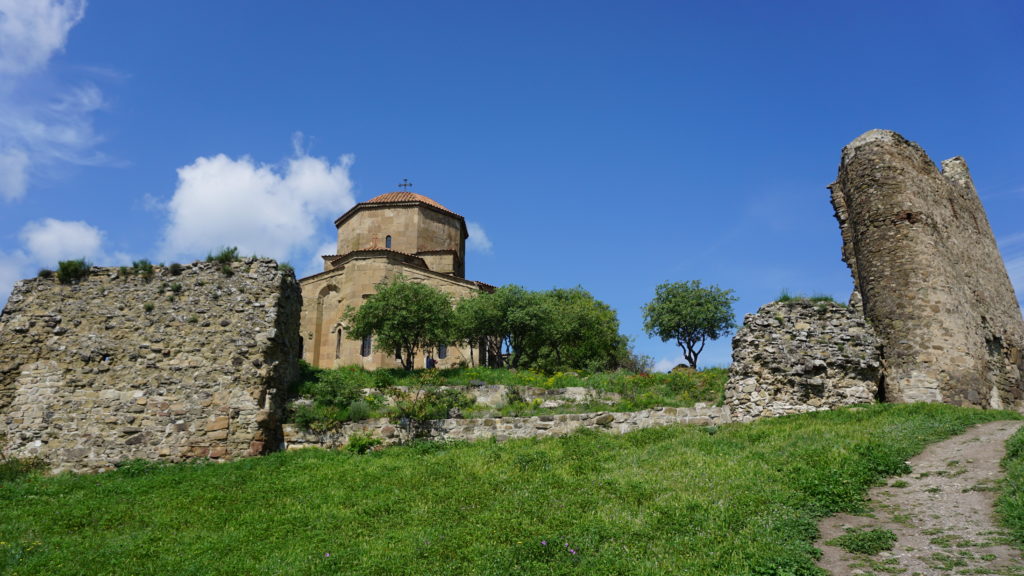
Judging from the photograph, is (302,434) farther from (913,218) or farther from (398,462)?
(913,218)

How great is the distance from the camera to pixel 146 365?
14.4 meters

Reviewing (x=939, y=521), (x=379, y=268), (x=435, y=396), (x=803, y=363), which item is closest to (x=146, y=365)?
(x=435, y=396)

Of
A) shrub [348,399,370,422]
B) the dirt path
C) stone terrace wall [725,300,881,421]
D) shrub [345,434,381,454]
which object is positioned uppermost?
stone terrace wall [725,300,881,421]

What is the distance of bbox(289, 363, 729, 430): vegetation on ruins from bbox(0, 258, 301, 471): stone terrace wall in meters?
1.00

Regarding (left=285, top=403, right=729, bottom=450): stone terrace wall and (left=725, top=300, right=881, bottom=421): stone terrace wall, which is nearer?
(left=285, top=403, right=729, bottom=450): stone terrace wall

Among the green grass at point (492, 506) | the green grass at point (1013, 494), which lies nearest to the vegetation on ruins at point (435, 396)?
the green grass at point (492, 506)

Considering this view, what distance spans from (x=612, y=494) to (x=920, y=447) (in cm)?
547

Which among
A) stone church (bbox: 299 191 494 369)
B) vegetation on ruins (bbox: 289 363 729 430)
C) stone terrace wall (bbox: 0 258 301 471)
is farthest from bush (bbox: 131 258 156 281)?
stone church (bbox: 299 191 494 369)

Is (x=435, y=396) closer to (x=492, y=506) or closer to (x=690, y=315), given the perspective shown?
(x=492, y=506)

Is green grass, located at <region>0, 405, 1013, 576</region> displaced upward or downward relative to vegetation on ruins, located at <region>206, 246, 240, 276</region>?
downward

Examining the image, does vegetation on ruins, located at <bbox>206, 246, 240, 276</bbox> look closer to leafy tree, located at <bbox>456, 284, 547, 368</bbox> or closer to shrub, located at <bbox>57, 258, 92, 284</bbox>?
shrub, located at <bbox>57, 258, 92, 284</bbox>

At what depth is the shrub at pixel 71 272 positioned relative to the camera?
1523 centimetres

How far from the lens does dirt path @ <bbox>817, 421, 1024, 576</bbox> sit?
6.75 metres

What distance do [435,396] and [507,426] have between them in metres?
2.02
